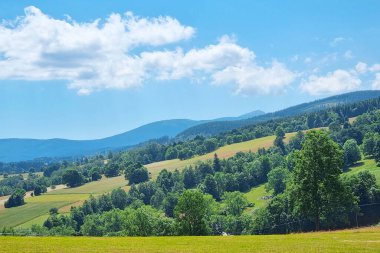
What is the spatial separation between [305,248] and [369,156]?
174750 mm

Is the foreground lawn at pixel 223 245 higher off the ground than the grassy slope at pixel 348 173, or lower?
higher

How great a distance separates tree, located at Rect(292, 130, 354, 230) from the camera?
62.5 metres

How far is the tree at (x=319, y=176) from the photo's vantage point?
62469 millimetres


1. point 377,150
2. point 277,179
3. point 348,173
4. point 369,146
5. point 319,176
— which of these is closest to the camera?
point 319,176

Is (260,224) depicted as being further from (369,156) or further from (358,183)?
(369,156)

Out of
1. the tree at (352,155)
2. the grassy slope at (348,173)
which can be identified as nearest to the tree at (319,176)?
the grassy slope at (348,173)

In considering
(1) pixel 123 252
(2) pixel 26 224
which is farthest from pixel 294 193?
(2) pixel 26 224

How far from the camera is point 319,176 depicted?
6275 centimetres

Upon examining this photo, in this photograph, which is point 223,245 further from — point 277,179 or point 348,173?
point 277,179

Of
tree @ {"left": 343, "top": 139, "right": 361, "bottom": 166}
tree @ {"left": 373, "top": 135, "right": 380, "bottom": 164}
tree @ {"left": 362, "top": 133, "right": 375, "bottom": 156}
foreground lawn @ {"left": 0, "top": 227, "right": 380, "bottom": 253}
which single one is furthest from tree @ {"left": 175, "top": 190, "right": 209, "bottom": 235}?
tree @ {"left": 362, "top": 133, "right": 375, "bottom": 156}

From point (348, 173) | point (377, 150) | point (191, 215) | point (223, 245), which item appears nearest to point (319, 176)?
point (223, 245)

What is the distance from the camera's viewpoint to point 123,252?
38031 mm

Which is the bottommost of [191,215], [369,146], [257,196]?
[257,196]

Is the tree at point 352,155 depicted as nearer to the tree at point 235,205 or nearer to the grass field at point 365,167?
the grass field at point 365,167
